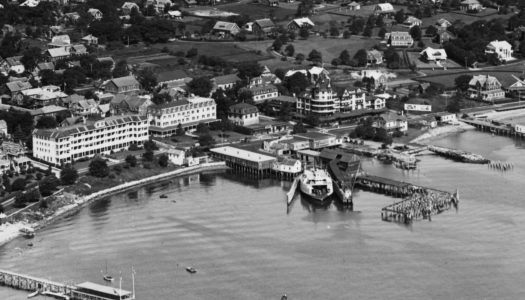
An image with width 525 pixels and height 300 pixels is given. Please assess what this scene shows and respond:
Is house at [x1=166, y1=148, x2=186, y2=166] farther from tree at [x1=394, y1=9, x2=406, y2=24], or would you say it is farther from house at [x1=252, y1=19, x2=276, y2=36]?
tree at [x1=394, y1=9, x2=406, y2=24]

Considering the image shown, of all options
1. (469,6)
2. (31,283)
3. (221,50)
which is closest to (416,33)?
(469,6)

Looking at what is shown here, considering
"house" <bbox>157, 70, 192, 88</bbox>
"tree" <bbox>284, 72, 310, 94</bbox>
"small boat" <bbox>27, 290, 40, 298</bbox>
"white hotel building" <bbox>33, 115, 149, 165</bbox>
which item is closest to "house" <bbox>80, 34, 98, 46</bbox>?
"house" <bbox>157, 70, 192, 88</bbox>

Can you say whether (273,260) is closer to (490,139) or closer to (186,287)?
(186,287)

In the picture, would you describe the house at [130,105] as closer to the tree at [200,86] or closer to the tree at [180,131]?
the tree at [180,131]

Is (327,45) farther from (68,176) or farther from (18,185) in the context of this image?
(18,185)

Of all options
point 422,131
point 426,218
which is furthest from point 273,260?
point 422,131

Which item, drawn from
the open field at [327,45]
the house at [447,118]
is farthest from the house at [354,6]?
the house at [447,118]
